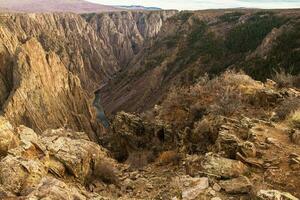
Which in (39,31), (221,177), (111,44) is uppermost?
(221,177)

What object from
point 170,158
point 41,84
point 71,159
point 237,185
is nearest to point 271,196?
point 237,185

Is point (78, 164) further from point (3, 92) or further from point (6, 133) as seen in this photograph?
point (3, 92)

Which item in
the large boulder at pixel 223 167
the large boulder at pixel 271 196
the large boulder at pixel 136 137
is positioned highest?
the large boulder at pixel 271 196

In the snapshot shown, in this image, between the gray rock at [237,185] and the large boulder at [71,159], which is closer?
the gray rock at [237,185]

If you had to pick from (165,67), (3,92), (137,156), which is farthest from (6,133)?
(165,67)

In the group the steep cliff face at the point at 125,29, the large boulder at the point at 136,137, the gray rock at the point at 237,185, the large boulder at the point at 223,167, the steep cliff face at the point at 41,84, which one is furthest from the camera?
the steep cliff face at the point at 125,29

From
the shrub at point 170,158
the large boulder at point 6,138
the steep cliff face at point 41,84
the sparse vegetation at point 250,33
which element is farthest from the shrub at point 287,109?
the sparse vegetation at point 250,33

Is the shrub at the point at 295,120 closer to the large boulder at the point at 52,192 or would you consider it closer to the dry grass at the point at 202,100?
the dry grass at the point at 202,100

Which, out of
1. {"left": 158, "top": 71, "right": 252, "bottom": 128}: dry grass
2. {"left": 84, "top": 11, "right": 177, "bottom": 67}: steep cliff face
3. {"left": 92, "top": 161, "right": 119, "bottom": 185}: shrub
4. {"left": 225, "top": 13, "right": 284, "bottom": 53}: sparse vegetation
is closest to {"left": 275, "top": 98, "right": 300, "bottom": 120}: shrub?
{"left": 158, "top": 71, "right": 252, "bottom": 128}: dry grass

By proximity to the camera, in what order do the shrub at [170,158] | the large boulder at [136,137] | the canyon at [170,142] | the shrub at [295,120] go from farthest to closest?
1. the large boulder at [136,137]
2. the shrub at [170,158]
3. the shrub at [295,120]
4. the canyon at [170,142]

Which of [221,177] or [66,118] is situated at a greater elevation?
[221,177]

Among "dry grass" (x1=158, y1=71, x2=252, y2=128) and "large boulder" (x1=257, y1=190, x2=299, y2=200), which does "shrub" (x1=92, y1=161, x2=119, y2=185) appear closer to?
"large boulder" (x1=257, y1=190, x2=299, y2=200)
